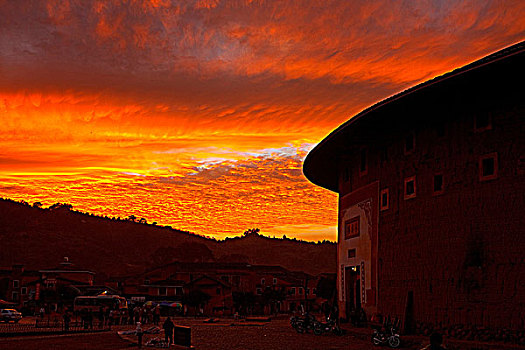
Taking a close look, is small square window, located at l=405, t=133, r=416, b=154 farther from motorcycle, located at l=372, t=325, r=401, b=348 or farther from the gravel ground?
the gravel ground

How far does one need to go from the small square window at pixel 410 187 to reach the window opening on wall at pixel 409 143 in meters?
1.42

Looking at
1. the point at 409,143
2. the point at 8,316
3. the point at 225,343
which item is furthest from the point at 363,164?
the point at 8,316

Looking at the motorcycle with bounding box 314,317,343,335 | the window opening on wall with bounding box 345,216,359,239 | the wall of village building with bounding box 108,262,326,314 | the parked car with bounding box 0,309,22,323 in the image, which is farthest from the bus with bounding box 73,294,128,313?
the motorcycle with bounding box 314,317,343,335

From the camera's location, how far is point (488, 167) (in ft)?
92.6

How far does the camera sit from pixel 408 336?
31.1 metres

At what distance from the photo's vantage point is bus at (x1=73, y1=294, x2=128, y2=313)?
70.7 m

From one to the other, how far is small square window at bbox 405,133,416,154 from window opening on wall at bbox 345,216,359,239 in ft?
29.0

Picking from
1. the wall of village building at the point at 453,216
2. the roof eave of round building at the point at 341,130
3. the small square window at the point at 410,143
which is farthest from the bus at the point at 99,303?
the small square window at the point at 410,143

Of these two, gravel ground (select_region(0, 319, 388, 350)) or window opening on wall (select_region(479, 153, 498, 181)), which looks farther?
gravel ground (select_region(0, 319, 388, 350))

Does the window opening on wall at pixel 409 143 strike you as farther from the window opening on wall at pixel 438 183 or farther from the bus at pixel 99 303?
the bus at pixel 99 303

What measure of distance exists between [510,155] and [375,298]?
13061 millimetres

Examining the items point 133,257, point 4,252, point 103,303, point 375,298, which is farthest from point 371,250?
point 133,257

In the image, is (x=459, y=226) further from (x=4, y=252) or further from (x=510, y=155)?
(x=4, y=252)

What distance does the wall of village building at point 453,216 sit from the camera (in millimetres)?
26922
